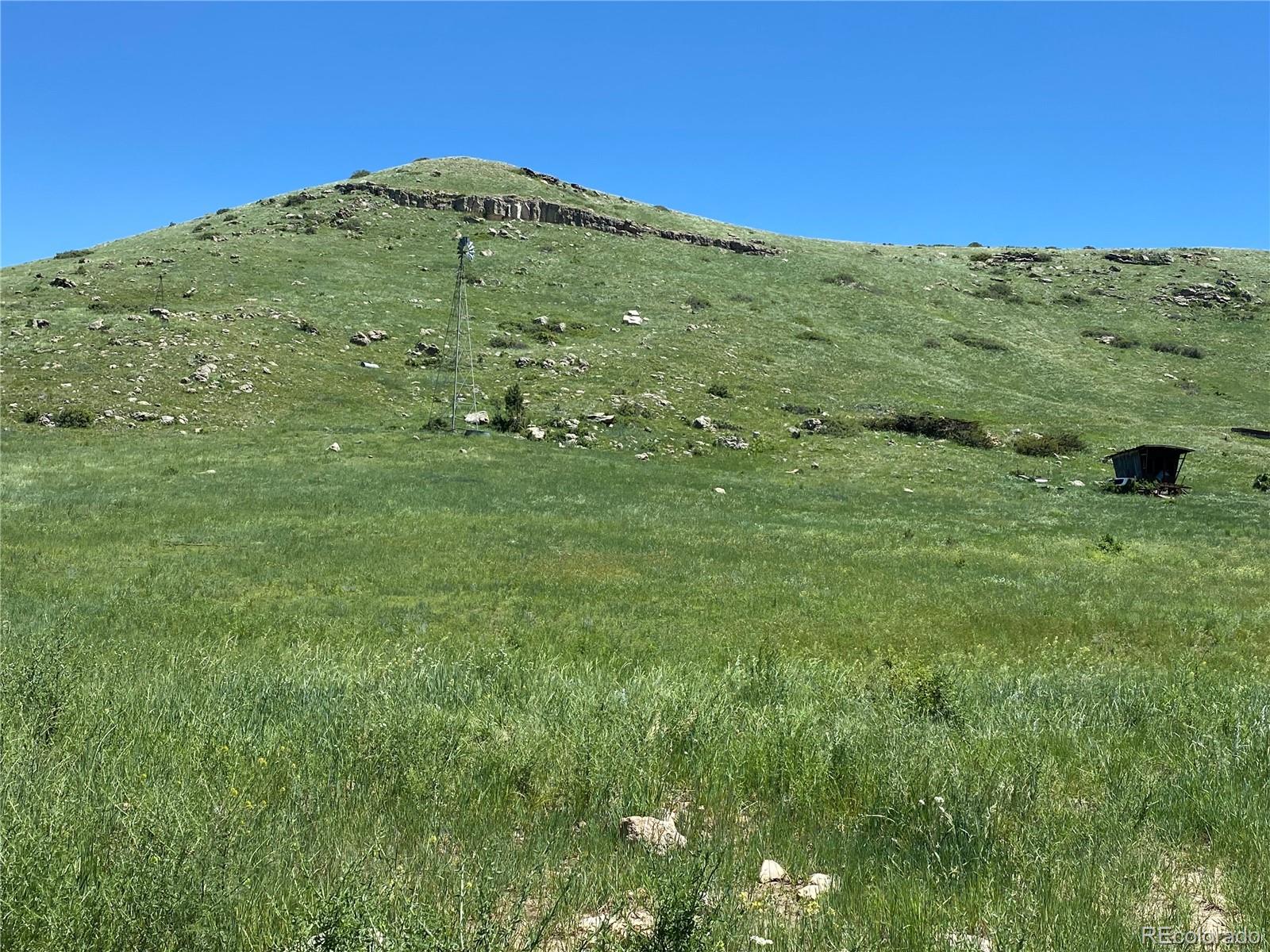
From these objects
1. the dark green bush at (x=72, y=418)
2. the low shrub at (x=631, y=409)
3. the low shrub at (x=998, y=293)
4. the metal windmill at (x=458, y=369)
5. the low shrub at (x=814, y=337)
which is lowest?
the dark green bush at (x=72, y=418)

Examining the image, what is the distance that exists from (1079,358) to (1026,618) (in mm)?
78303

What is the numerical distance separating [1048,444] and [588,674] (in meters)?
52.8

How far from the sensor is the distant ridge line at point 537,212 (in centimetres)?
10462

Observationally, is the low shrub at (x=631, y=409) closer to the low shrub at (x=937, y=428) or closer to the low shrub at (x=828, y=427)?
the low shrub at (x=828, y=427)

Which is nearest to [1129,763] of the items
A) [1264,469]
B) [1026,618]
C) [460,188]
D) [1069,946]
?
[1069,946]

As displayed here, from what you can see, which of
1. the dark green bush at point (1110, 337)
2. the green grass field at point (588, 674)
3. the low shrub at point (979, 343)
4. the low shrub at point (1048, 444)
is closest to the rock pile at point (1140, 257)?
the dark green bush at point (1110, 337)

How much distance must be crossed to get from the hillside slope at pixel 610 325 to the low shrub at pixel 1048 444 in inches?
133

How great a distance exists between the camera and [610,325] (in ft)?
235

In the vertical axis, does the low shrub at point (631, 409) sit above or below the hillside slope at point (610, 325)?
below

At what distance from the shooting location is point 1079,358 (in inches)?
3137

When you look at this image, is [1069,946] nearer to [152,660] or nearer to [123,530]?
[152,660]

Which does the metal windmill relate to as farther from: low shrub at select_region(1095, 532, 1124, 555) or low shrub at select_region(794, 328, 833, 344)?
low shrub at select_region(794, 328, 833, 344)

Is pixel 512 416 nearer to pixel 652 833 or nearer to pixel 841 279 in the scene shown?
pixel 652 833

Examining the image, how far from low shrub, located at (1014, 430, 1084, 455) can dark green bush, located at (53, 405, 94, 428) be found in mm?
62667
